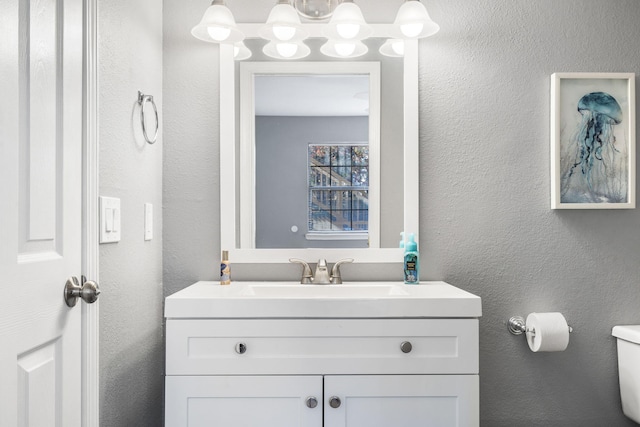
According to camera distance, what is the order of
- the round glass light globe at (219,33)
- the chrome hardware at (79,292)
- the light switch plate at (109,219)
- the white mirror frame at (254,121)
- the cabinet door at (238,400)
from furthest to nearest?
the white mirror frame at (254,121) → the round glass light globe at (219,33) → the cabinet door at (238,400) → the light switch plate at (109,219) → the chrome hardware at (79,292)

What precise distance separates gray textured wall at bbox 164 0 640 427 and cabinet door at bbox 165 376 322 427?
55 centimetres

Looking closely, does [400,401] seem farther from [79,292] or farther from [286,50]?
[286,50]

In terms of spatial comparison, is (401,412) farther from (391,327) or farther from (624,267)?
(624,267)

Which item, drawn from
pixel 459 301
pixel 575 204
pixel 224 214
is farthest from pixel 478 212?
pixel 224 214

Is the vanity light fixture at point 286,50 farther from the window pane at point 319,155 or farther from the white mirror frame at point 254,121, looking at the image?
the window pane at point 319,155

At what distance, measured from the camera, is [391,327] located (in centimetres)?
154

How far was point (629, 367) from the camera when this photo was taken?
186 cm

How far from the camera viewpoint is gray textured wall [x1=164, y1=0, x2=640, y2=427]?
77.9 inches

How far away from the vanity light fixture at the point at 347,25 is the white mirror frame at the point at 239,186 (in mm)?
99

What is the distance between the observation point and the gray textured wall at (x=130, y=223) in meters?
1.45

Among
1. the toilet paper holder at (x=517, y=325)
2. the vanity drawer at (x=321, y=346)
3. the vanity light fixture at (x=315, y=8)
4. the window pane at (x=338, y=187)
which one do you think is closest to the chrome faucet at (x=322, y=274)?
the window pane at (x=338, y=187)

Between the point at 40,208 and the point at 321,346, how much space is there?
2.78ft

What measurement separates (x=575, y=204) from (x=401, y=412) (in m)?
1.06

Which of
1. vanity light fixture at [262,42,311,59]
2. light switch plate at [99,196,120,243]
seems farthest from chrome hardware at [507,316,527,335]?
light switch plate at [99,196,120,243]
